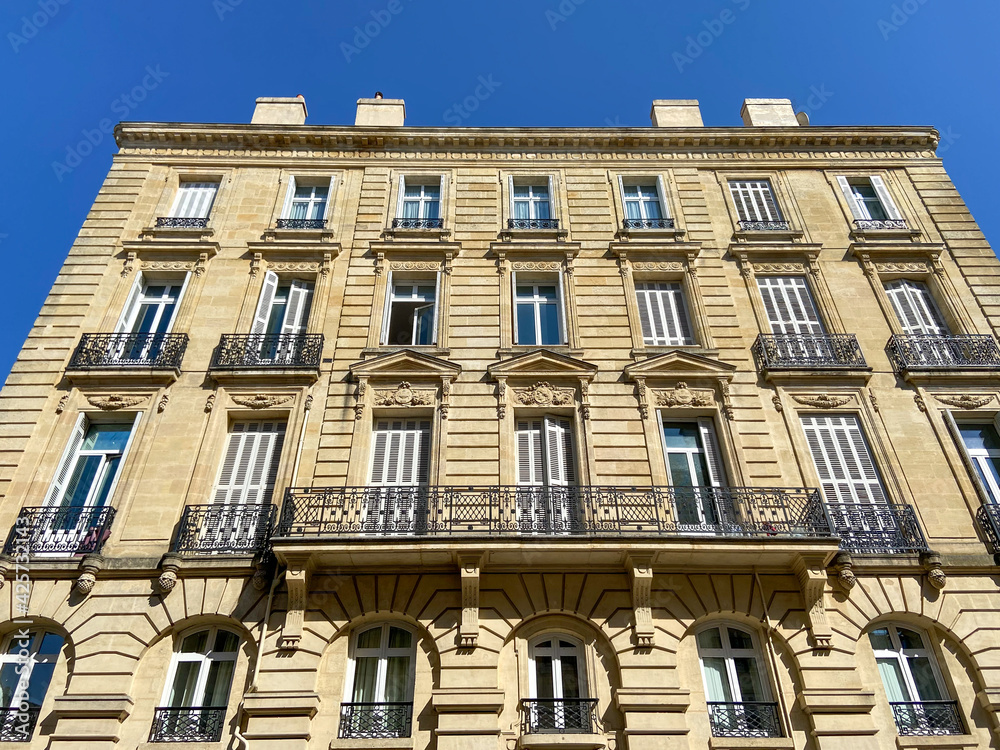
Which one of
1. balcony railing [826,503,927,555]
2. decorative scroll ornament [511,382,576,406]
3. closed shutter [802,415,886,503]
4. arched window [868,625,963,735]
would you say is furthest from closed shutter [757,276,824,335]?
arched window [868,625,963,735]

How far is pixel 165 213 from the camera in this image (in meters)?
16.6

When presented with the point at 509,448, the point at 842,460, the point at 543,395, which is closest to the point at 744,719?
the point at 842,460

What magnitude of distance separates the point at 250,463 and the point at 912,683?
10823 mm

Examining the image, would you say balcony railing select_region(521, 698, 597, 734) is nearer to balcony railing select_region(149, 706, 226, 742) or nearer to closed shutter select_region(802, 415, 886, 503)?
balcony railing select_region(149, 706, 226, 742)

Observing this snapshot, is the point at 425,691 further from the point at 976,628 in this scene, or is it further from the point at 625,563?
the point at 976,628

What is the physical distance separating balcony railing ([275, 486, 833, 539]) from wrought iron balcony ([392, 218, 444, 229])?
6.76 meters

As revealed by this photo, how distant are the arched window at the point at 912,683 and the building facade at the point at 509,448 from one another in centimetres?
5

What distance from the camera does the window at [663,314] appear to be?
1457 centimetres

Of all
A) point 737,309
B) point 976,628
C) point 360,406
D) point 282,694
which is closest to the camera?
point 282,694

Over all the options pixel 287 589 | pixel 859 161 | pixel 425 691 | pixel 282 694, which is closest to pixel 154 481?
pixel 287 589

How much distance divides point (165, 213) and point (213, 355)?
4803mm

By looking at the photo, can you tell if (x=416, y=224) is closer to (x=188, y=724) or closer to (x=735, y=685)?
(x=188, y=724)

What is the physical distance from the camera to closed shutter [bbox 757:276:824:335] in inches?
578

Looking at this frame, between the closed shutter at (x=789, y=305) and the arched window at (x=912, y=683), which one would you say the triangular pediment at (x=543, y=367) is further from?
the arched window at (x=912, y=683)
